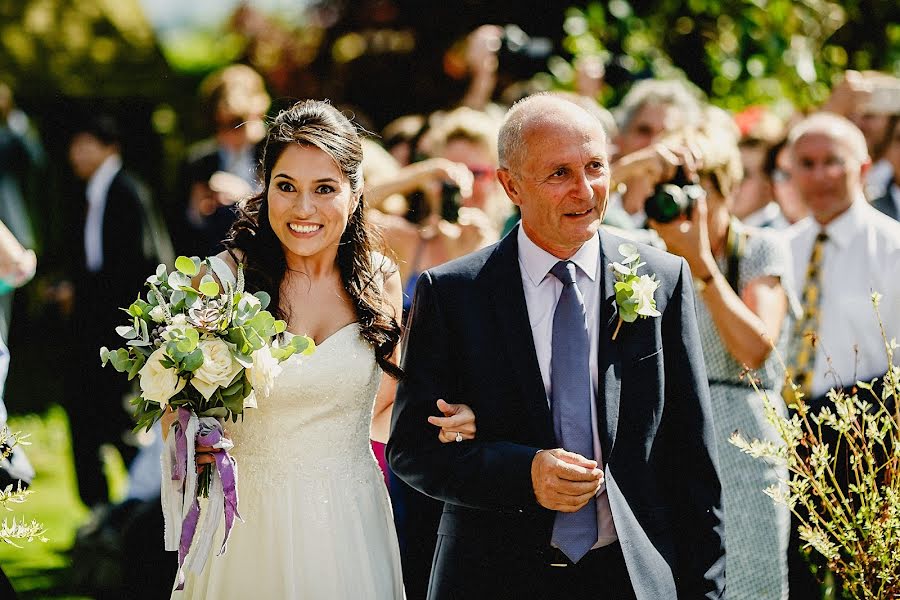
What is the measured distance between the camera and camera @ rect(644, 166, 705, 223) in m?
4.15

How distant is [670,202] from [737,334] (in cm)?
53

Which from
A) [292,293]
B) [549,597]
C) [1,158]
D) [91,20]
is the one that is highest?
[91,20]

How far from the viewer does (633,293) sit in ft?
10.5

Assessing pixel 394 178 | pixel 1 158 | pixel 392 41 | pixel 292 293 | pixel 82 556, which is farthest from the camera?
pixel 392 41

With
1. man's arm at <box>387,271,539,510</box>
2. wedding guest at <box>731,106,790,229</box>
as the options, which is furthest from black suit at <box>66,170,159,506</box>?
man's arm at <box>387,271,539,510</box>

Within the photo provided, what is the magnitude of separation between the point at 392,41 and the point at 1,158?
13.9 feet

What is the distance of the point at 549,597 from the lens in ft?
10.4

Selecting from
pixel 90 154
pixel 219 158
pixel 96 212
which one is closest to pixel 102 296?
pixel 96 212

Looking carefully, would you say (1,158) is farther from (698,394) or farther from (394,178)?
(698,394)

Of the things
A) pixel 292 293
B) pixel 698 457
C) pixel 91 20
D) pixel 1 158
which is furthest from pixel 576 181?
pixel 91 20

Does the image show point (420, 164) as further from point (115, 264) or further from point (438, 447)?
point (115, 264)

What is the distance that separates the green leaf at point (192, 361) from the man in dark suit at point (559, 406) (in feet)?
1.85

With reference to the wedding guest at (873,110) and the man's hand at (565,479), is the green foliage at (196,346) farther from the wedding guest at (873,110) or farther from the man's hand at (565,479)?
the wedding guest at (873,110)

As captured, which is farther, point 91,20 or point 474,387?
point 91,20
